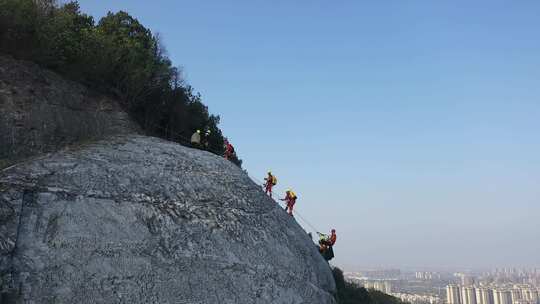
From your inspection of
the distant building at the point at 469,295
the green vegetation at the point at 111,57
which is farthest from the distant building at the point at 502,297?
the green vegetation at the point at 111,57

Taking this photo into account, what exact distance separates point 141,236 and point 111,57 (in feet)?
39.7

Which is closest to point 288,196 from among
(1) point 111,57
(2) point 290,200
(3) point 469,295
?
(2) point 290,200

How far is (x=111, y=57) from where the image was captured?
2073 cm

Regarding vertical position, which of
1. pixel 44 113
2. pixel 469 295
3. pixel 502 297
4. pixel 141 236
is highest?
pixel 44 113

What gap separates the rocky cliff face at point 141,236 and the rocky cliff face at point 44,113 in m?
1.95

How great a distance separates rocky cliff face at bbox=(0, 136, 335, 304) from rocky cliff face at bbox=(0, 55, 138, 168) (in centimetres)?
195

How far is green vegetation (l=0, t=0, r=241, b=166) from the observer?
17.4 meters

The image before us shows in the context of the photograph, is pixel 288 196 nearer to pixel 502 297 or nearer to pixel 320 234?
pixel 320 234

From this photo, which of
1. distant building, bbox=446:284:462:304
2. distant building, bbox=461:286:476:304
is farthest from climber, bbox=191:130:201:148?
distant building, bbox=446:284:462:304

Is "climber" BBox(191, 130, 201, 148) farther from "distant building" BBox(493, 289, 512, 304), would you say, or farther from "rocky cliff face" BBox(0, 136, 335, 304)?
"distant building" BBox(493, 289, 512, 304)

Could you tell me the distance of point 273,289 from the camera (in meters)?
12.0

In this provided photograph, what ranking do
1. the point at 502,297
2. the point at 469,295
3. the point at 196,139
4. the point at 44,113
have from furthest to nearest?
1. the point at 469,295
2. the point at 502,297
3. the point at 196,139
4. the point at 44,113

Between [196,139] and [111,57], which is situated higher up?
[111,57]

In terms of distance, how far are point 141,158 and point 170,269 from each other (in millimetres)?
4721
